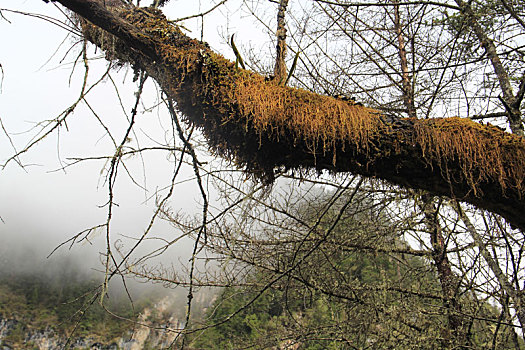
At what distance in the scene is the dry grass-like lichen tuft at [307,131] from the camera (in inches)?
60.6

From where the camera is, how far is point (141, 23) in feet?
5.50

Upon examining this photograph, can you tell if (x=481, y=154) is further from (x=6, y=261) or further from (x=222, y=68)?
(x=6, y=261)

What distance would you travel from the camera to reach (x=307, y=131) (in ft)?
5.00

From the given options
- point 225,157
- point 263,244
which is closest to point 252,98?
point 225,157

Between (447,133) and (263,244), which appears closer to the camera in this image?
(447,133)

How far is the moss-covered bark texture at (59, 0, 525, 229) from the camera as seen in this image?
1536 mm

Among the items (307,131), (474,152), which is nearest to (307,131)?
(307,131)

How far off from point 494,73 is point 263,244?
291 centimetres

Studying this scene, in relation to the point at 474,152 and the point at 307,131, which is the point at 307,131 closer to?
the point at 307,131

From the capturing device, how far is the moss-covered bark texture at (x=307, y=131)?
1536 millimetres

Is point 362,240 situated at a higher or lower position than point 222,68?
lower

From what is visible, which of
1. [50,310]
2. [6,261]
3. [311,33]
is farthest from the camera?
[6,261]

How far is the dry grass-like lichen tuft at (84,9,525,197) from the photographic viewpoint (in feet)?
5.05

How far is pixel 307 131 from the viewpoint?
152 cm
